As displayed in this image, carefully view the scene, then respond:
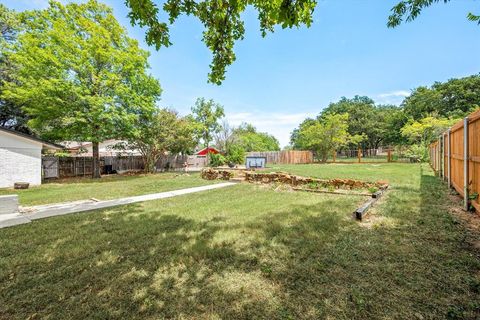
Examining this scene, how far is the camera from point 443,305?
1.80 m

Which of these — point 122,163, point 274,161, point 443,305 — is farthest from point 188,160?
point 443,305

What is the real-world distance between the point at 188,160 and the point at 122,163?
709 cm

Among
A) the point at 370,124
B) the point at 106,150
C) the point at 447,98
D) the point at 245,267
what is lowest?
the point at 245,267

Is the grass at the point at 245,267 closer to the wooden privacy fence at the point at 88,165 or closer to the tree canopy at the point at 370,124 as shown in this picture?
the wooden privacy fence at the point at 88,165

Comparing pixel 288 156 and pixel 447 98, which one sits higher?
pixel 447 98

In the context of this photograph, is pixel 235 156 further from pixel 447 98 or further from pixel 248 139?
pixel 447 98

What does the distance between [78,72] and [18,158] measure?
18.7 feet

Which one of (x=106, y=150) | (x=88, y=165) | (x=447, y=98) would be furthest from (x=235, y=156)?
(x=447, y=98)

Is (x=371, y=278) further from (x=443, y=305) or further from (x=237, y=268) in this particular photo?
(x=237, y=268)

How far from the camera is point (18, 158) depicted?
10586mm

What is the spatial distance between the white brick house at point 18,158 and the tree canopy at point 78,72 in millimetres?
1627

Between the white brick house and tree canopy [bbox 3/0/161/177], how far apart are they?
5.34ft

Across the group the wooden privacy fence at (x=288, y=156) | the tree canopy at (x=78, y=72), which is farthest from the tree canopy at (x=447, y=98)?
the tree canopy at (x=78, y=72)

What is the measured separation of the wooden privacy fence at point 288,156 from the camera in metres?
27.6
